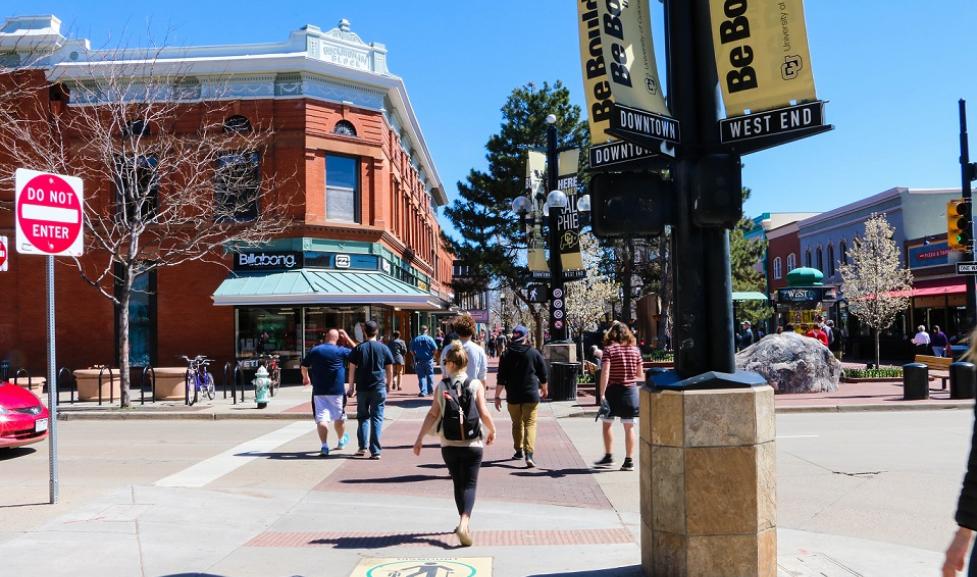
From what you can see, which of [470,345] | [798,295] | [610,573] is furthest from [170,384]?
[798,295]

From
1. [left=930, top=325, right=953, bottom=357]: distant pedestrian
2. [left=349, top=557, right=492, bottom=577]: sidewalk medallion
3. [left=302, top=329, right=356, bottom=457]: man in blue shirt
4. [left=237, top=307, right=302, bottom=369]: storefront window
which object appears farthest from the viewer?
[left=930, top=325, right=953, bottom=357]: distant pedestrian

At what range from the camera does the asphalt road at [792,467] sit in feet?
24.7

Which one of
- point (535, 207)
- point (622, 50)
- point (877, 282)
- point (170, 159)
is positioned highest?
point (170, 159)

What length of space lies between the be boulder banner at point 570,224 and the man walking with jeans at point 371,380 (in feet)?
30.6

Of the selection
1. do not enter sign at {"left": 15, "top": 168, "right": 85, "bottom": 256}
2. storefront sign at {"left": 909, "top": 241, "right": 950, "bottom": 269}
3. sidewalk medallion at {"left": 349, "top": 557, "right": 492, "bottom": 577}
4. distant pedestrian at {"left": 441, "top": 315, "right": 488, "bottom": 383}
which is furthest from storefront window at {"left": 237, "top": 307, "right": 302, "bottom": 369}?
storefront sign at {"left": 909, "top": 241, "right": 950, "bottom": 269}

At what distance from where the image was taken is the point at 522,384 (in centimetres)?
1058

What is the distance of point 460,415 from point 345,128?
918 inches

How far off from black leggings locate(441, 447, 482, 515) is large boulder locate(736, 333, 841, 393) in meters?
14.9

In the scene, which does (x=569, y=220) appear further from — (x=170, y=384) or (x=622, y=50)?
(x=622, y=50)

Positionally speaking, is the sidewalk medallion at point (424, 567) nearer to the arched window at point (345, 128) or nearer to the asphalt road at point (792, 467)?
the asphalt road at point (792, 467)

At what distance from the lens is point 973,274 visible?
18328 millimetres

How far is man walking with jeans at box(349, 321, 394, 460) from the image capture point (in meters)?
11.1

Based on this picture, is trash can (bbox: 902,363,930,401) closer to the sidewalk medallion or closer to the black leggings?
the black leggings

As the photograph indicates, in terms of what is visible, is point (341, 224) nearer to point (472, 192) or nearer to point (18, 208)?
point (472, 192)
